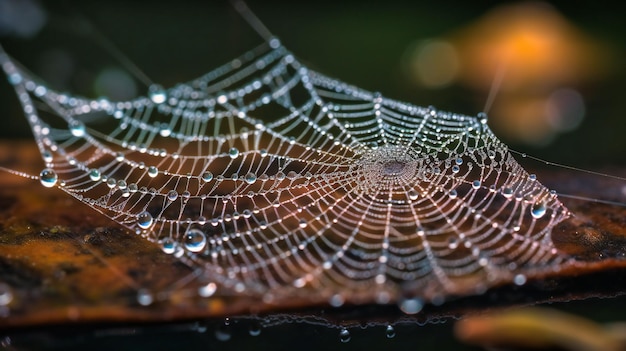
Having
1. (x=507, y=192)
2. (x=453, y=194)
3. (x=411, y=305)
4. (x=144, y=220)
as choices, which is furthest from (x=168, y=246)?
(x=507, y=192)

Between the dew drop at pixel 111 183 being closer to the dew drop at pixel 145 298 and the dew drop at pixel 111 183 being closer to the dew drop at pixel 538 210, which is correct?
the dew drop at pixel 145 298

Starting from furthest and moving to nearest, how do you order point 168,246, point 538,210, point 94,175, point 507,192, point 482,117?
point 482,117 → point 94,175 → point 507,192 → point 538,210 → point 168,246

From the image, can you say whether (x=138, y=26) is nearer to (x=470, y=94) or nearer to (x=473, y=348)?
(x=470, y=94)

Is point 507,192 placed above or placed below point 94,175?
below

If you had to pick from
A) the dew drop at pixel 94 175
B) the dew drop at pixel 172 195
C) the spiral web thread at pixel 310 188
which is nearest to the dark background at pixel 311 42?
the spiral web thread at pixel 310 188

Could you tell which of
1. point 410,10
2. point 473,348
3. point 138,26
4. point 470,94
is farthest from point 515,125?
point 138,26

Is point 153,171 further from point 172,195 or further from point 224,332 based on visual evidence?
point 224,332
